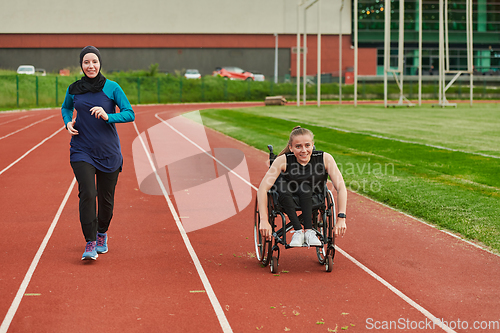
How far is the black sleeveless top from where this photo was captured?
5.46 m

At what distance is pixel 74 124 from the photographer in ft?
19.1

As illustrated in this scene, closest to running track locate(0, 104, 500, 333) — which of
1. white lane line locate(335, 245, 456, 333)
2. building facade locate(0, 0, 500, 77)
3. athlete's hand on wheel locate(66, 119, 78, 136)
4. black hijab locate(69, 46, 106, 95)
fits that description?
white lane line locate(335, 245, 456, 333)

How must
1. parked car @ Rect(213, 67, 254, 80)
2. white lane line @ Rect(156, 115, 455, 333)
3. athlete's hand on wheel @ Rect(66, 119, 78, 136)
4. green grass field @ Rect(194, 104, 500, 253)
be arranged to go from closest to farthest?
white lane line @ Rect(156, 115, 455, 333)
athlete's hand on wheel @ Rect(66, 119, 78, 136)
green grass field @ Rect(194, 104, 500, 253)
parked car @ Rect(213, 67, 254, 80)

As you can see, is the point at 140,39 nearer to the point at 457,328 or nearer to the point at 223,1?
the point at 223,1

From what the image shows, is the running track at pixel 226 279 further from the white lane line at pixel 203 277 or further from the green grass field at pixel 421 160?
the green grass field at pixel 421 160

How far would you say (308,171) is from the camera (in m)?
5.47

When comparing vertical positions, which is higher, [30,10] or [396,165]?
[30,10]

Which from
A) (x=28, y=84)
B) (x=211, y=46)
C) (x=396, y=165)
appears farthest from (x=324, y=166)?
(x=211, y=46)

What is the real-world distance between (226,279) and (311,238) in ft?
2.91

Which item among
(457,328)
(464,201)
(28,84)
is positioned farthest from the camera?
(28,84)

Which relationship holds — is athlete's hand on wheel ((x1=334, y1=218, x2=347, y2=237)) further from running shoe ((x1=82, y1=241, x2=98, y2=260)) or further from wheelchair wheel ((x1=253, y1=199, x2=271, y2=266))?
running shoe ((x1=82, y1=241, x2=98, y2=260))

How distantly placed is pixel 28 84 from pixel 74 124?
38.8 m

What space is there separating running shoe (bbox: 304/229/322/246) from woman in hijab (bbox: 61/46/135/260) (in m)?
2.05

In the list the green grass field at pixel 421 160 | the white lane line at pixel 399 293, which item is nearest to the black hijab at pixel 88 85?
the white lane line at pixel 399 293
